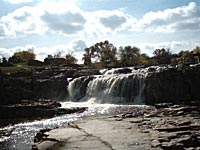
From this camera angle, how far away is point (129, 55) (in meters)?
110

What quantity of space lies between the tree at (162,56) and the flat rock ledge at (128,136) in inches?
3557

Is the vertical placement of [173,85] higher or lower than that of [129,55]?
lower

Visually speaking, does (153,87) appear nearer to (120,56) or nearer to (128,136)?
(128,136)

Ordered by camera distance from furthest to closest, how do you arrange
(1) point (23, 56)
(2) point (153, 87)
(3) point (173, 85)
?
1. (1) point (23, 56)
2. (2) point (153, 87)
3. (3) point (173, 85)

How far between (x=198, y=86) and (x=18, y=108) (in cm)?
2243

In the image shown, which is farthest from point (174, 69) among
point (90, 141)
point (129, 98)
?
point (90, 141)

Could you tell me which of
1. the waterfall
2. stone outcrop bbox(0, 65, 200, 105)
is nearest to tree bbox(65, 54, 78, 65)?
the waterfall

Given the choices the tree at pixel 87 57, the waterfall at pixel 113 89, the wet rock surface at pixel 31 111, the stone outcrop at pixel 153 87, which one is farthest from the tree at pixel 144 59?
the wet rock surface at pixel 31 111

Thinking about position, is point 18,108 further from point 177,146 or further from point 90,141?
point 177,146

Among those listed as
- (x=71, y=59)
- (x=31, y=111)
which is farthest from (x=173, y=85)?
(x=71, y=59)

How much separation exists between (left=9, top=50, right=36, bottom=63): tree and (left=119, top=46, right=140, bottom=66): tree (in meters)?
33.5

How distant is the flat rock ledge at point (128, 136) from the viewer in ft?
46.9

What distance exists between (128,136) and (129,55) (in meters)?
94.9

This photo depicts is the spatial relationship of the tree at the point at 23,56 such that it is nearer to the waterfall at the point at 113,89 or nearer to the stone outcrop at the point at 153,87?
the waterfall at the point at 113,89
